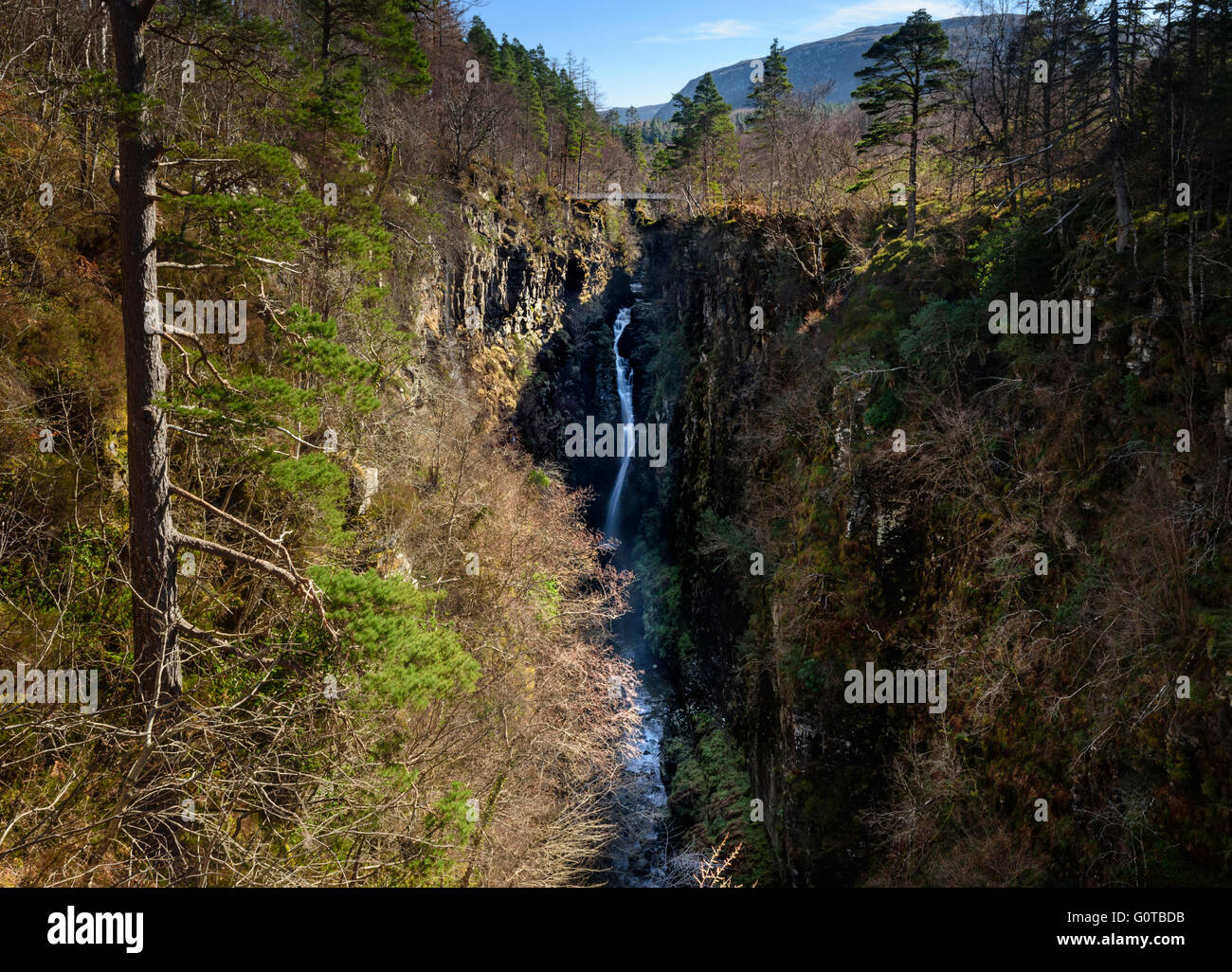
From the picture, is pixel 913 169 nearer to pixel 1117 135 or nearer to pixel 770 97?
pixel 1117 135

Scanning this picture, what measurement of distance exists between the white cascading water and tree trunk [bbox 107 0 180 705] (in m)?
32.7

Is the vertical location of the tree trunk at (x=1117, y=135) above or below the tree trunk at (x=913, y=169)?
below

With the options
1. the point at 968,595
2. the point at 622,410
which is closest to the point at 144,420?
the point at 968,595

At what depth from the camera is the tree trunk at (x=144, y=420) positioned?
7.74 meters

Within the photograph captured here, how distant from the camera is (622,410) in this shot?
4822 cm

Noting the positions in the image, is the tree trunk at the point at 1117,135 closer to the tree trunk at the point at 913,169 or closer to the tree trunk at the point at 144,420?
the tree trunk at the point at 913,169

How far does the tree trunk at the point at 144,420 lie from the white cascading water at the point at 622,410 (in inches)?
1287

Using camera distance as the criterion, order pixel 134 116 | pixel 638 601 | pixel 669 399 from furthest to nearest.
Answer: pixel 669 399
pixel 638 601
pixel 134 116

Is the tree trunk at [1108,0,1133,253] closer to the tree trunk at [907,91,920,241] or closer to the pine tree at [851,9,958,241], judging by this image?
the tree trunk at [907,91,920,241]

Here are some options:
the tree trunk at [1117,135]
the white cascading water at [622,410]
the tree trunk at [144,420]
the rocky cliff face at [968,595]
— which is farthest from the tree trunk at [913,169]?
the white cascading water at [622,410]
